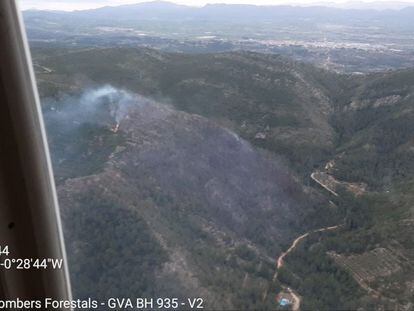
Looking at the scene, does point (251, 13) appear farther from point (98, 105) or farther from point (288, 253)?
point (288, 253)

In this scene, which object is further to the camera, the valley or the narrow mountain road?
the valley

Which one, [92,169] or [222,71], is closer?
[92,169]

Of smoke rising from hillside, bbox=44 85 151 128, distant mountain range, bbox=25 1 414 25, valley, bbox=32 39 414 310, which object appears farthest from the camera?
distant mountain range, bbox=25 1 414 25

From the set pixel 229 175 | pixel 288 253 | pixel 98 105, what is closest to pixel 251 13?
pixel 98 105

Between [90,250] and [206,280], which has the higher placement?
[90,250]

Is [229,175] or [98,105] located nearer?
[229,175]

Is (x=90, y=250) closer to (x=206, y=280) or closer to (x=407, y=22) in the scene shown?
(x=206, y=280)

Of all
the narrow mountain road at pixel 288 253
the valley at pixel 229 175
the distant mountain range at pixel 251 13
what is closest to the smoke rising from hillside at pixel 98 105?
the valley at pixel 229 175

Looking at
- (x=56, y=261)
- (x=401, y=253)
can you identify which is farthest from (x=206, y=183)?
(x=56, y=261)

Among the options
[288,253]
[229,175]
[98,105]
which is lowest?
[288,253]

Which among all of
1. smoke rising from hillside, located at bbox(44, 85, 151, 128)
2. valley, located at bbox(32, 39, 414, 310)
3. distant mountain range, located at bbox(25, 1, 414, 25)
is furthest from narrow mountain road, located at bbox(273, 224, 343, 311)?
distant mountain range, located at bbox(25, 1, 414, 25)

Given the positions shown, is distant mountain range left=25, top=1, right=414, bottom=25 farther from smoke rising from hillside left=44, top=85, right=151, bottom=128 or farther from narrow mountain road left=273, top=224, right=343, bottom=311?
narrow mountain road left=273, top=224, right=343, bottom=311
